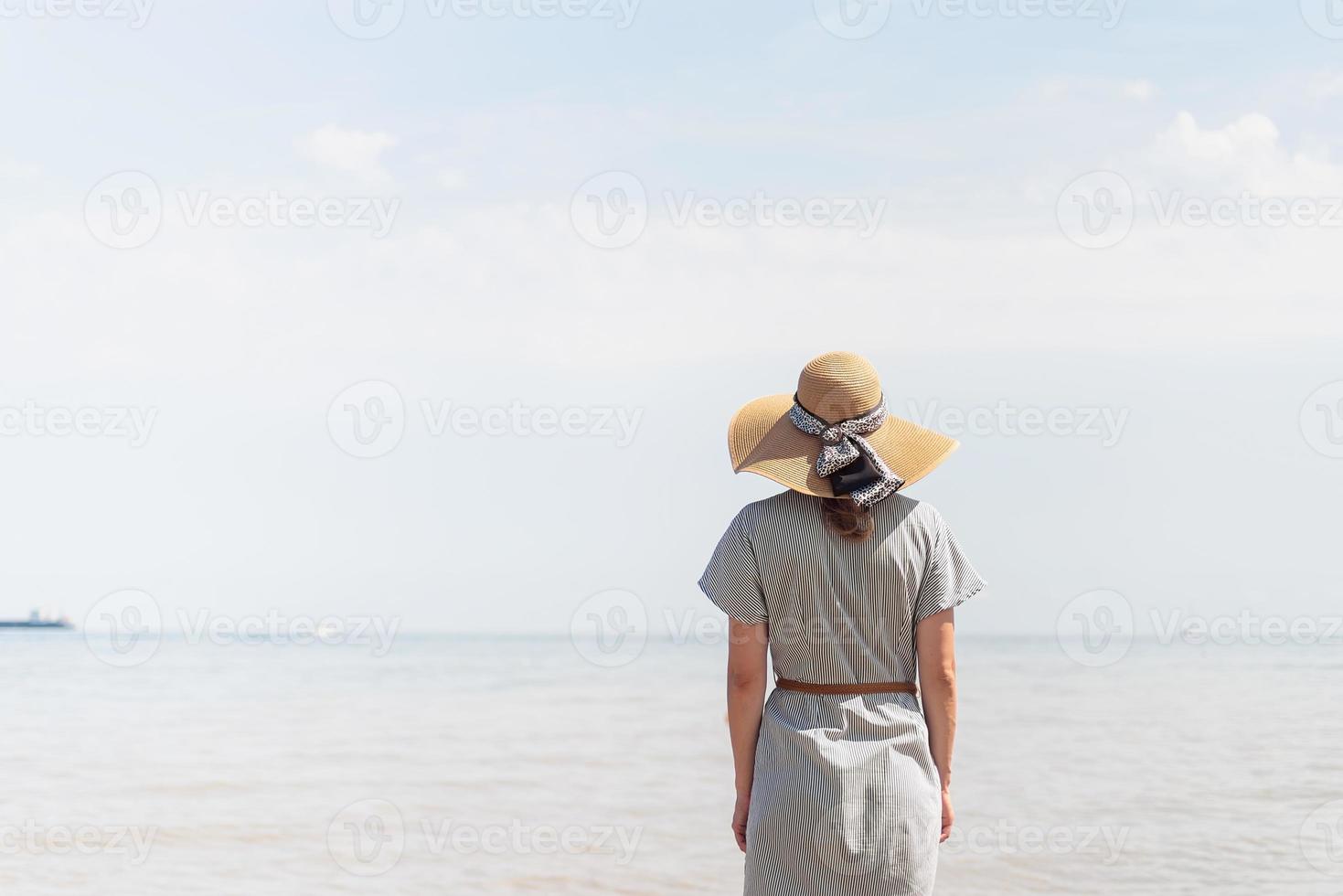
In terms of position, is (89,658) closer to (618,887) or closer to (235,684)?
(235,684)

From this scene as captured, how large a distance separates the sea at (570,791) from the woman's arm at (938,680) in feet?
10.2

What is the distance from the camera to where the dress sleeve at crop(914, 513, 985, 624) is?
248 cm

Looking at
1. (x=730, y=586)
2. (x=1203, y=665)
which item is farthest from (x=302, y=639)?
(x=730, y=586)

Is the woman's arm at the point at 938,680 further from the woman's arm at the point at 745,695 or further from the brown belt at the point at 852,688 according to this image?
the woman's arm at the point at 745,695

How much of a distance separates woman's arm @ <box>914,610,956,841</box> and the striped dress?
2cm

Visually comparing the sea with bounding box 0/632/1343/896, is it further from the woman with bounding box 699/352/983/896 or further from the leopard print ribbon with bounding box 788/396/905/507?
the leopard print ribbon with bounding box 788/396/905/507

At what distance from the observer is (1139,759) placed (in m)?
8.70

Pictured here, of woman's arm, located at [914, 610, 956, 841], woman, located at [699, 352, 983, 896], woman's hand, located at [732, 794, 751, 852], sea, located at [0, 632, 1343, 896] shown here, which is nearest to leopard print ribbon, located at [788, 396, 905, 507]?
woman, located at [699, 352, 983, 896]

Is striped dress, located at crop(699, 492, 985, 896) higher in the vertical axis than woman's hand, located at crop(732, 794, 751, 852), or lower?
higher

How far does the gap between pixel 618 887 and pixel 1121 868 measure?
2.19m

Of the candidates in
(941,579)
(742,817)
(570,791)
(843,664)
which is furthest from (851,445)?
(570,791)

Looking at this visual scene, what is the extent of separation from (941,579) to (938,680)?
0.65 feet

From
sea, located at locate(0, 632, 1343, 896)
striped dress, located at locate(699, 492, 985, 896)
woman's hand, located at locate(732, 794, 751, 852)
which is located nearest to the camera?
striped dress, located at locate(699, 492, 985, 896)

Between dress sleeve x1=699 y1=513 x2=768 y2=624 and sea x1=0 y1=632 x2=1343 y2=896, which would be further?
sea x1=0 y1=632 x2=1343 y2=896
